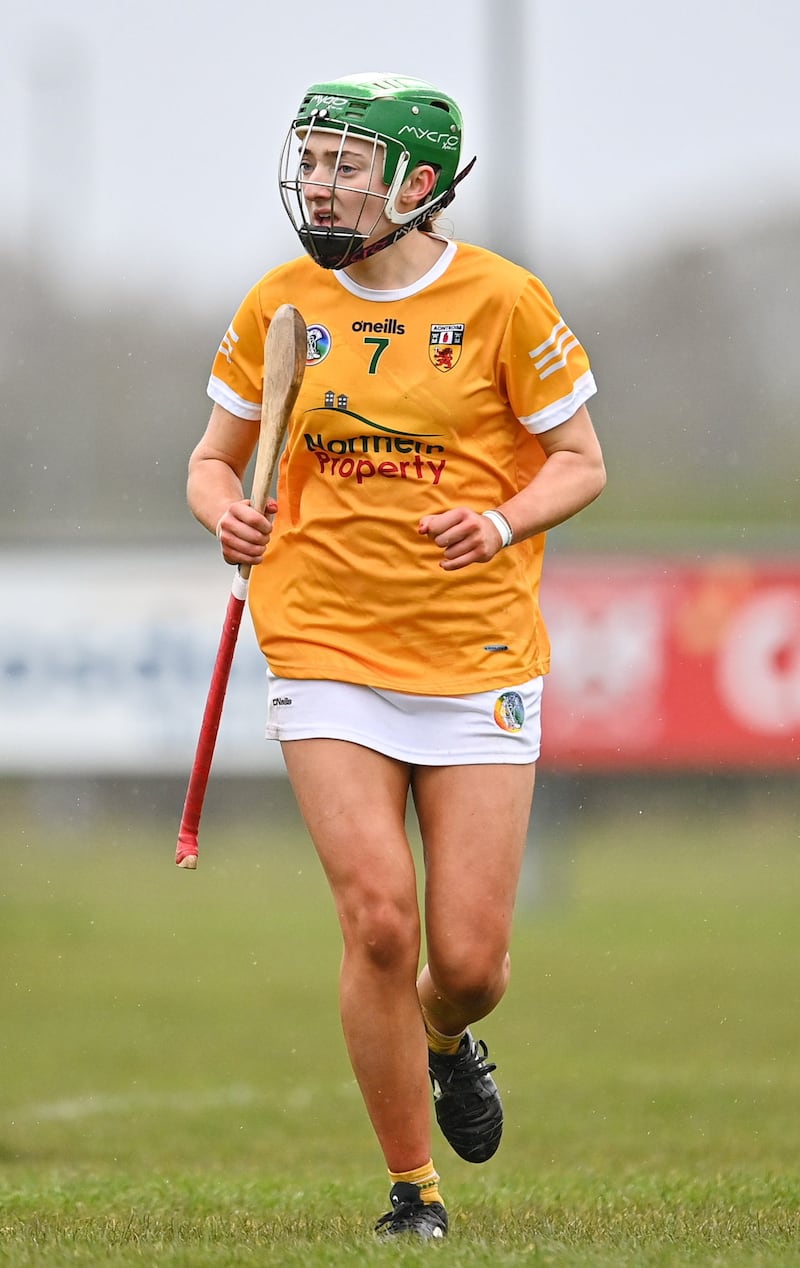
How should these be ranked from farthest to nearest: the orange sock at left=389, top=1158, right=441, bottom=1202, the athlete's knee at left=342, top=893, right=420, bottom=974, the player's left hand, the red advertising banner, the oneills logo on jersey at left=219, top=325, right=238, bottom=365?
the red advertising banner
the oneills logo on jersey at left=219, top=325, right=238, bottom=365
the orange sock at left=389, top=1158, right=441, bottom=1202
the athlete's knee at left=342, top=893, right=420, bottom=974
the player's left hand

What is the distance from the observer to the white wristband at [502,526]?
195 inches

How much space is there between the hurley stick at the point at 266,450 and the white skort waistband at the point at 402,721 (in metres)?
0.15

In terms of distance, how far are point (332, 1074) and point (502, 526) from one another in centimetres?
465

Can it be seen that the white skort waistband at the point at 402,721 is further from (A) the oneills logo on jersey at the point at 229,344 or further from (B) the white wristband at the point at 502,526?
(A) the oneills logo on jersey at the point at 229,344

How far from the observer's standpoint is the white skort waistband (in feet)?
16.7

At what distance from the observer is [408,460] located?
511 centimetres

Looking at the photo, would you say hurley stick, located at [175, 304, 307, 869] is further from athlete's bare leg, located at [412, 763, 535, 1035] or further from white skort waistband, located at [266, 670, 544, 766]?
athlete's bare leg, located at [412, 763, 535, 1035]

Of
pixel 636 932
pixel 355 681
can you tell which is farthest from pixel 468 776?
pixel 636 932

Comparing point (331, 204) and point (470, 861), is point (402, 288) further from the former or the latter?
point (470, 861)

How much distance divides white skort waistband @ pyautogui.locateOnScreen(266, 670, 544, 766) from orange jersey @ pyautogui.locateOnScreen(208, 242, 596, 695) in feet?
0.11

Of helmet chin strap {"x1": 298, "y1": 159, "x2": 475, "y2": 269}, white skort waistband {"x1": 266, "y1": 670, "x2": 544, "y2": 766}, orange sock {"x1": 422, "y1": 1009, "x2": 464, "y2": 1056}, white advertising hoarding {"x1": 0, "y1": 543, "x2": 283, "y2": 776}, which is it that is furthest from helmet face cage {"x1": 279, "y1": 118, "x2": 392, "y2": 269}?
white advertising hoarding {"x1": 0, "y1": 543, "x2": 283, "y2": 776}

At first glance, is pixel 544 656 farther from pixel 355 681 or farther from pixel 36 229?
pixel 36 229

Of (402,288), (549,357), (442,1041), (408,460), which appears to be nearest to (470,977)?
(442,1041)

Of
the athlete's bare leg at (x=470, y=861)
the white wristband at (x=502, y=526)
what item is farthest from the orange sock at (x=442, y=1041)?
the white wristband at (x=502, y=526)
